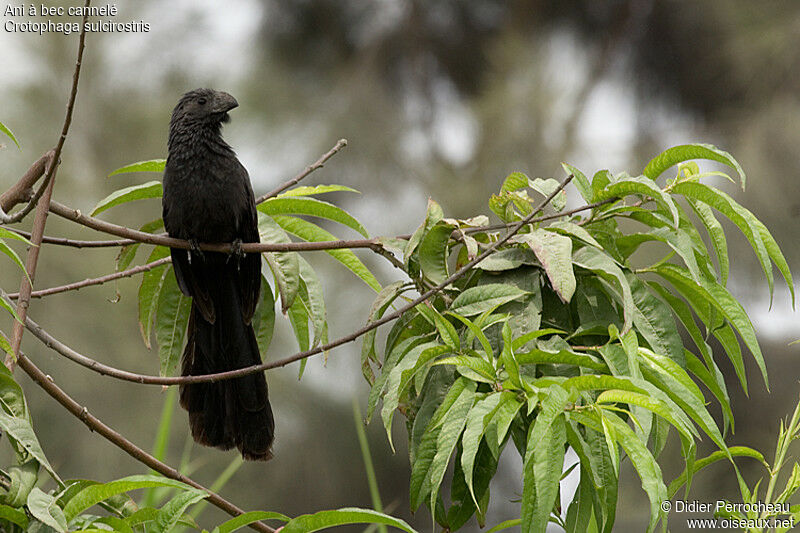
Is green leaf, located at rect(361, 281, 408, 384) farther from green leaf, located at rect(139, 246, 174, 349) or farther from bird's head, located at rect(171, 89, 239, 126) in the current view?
bird's head, located at rect(171, 89, 239, 126)

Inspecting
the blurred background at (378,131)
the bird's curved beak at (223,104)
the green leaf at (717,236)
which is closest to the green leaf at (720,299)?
the green leaf at (717,236)

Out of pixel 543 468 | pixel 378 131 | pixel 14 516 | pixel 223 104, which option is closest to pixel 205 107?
pixel 223 104

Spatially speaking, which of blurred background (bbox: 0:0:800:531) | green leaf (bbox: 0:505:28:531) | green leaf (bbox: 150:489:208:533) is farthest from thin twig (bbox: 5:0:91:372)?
blurred background (bbox: 0:0:800:531)

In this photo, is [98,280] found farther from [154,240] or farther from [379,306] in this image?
[379,306]

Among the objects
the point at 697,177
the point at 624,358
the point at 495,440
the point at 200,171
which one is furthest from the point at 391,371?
the point at 200,171

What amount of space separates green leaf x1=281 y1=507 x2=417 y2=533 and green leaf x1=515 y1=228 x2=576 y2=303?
386mm

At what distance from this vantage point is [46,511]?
957mm

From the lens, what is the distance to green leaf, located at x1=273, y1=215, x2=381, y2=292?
5.20ft

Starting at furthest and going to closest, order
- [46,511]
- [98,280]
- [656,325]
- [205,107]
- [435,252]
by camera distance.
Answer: [205,107] < [98,280] < [435,252] < [656,325] < [46,511]

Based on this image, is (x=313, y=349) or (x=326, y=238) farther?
(x=326, y=238)

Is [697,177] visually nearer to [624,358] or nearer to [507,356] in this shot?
[624,358]

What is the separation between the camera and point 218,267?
1973mm

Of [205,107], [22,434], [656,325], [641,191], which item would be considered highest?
[205,107]

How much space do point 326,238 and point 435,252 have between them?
1.18 ft
